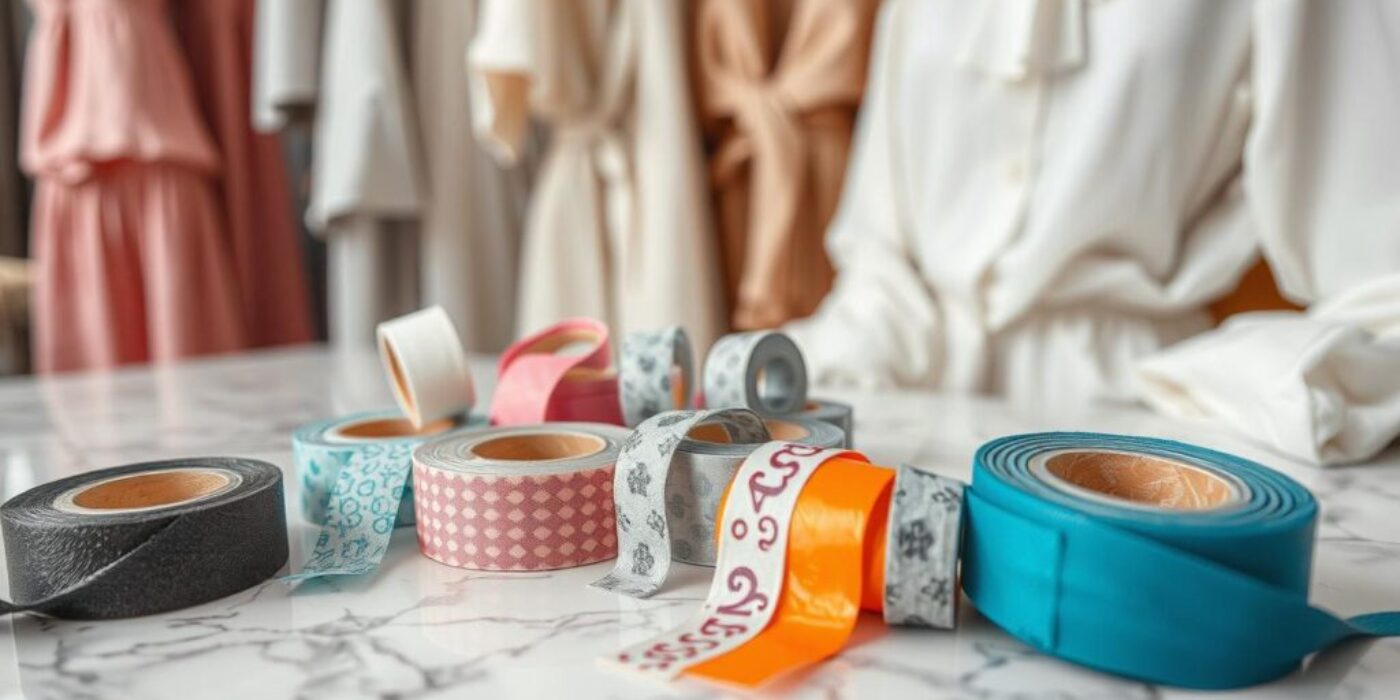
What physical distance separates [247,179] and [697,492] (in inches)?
71.7

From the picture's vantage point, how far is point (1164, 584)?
0.39 m

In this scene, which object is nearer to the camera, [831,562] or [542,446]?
[831,562]

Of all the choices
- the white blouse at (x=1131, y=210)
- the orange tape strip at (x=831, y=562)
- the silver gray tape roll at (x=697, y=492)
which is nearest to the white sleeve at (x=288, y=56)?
the white blouse at (x=1131, y=210)

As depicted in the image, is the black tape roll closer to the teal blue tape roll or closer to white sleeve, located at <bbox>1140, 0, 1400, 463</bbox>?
the teal blue tape roll

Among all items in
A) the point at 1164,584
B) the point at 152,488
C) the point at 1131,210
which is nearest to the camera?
the point at 1164,584

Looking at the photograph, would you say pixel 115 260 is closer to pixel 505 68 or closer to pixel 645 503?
pixel 505 68

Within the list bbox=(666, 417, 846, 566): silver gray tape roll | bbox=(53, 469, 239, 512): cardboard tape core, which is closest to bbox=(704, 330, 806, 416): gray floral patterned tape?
bbox=(666, 417, 846, 566): silver gray tape roll

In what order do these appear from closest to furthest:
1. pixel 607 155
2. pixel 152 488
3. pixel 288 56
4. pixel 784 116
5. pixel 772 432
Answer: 1. pixel 152 488
2. pixel 772 432
3. pixel 784 116
4. pixel 607 155
5. pixel 288 56

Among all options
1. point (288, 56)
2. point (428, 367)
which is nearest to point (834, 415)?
point (428, 367)

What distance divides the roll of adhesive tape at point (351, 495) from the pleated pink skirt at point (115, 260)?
1.36 metres

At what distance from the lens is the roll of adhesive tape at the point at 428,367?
73 cm

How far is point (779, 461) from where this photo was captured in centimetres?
51

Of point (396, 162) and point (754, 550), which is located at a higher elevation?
point (396, 162)

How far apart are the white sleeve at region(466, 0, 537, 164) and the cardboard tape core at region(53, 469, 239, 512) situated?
38.4 inches
